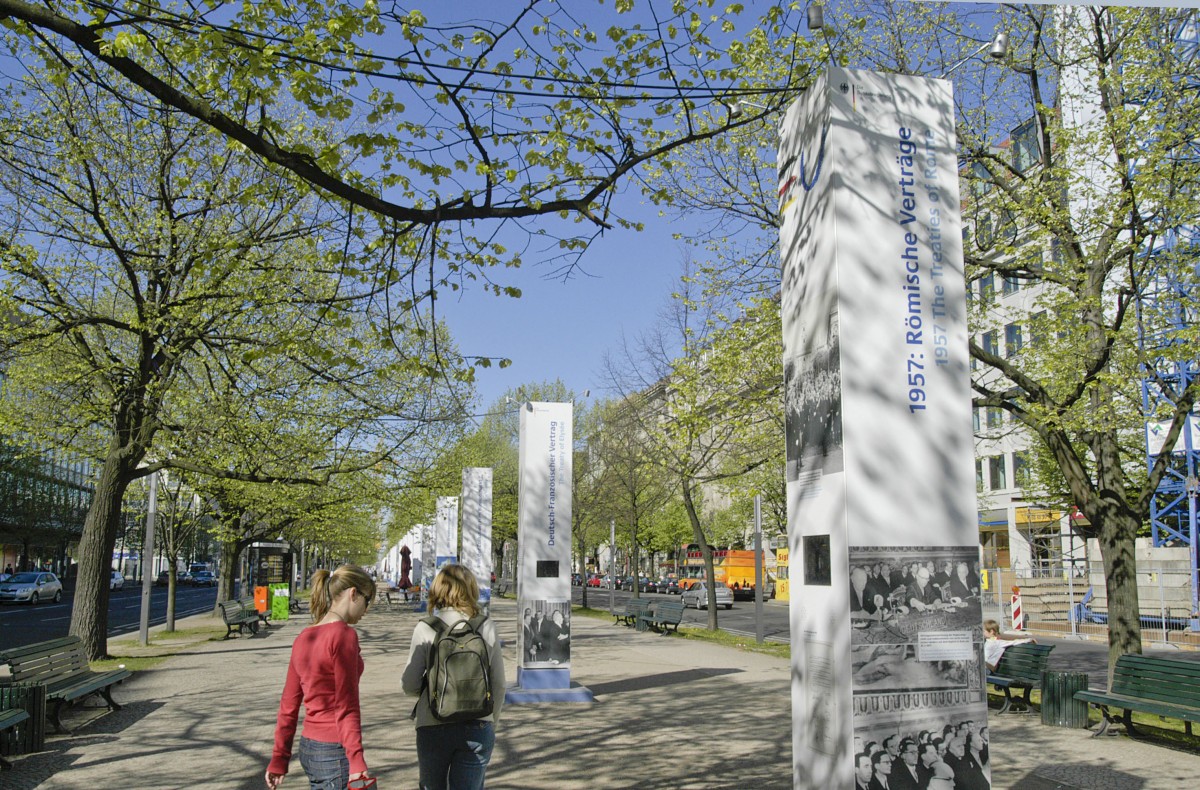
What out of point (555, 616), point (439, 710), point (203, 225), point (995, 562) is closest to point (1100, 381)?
point (555, 616)

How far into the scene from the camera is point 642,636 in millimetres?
23453

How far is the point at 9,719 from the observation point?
8.36 metres

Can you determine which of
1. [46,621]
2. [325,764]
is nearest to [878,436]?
[325,764]

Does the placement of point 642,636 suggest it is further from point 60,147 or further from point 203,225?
point 60,147

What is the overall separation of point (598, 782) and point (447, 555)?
25156 millimetres

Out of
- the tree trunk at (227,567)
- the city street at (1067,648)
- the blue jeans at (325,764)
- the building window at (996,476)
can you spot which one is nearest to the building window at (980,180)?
the city street at (1067,648)

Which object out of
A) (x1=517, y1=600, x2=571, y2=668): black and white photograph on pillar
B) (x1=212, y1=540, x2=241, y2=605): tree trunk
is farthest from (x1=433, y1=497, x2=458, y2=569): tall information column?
(x1=517, y1=600, x2=571, y2=668): black and white photograph on pillar

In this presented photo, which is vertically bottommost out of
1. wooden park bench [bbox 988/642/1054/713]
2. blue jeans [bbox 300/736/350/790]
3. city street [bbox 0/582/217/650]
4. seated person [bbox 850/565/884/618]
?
city street [bbox 0/582/217/650]

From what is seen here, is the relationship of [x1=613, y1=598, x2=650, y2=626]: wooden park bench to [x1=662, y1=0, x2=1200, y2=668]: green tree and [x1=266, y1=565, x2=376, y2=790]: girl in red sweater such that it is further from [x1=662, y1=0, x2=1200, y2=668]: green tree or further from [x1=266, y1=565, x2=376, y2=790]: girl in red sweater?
[x1=266, y1=565, x2=376, y2=790]: girl in red sweater

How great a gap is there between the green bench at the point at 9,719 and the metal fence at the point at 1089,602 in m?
20.1

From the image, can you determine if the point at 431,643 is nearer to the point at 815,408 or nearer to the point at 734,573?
the point at 815,408

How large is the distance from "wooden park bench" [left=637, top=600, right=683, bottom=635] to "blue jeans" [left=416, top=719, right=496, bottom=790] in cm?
1983

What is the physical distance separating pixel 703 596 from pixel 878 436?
4494 cm

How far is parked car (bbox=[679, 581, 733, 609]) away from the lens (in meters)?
44.1
